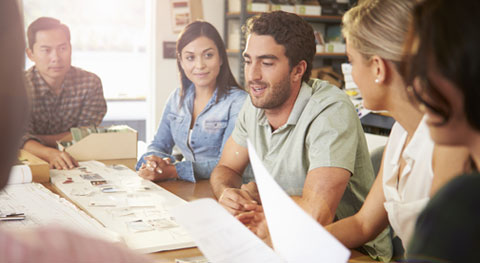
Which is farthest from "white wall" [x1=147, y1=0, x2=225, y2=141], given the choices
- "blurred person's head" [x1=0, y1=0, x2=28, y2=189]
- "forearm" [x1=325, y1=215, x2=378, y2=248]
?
"blurred person's head" [x1=0, y1=0, x2=28, y2=189]

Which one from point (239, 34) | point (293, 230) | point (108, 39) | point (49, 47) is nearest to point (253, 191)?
point (293, 230)

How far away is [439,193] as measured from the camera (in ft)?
1.85

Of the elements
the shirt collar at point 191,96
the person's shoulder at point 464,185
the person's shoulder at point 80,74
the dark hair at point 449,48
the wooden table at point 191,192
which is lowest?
the wooden table at point 191,192

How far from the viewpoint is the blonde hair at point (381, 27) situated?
1.28 m

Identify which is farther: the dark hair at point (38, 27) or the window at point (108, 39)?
the window at point (108, 39)

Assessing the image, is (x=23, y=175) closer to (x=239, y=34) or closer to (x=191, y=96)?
(x=191, y=96)

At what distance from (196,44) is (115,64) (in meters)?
4.52

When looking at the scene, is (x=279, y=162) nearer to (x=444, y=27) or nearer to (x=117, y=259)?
(x=444, y=27)

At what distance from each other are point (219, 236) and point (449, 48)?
0.70m

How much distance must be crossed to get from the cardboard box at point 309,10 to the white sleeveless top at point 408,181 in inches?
150

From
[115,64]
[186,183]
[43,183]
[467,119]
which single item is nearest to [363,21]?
[467,119]

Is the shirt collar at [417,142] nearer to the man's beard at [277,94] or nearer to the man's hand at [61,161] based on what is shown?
the man's beard at [277,94]

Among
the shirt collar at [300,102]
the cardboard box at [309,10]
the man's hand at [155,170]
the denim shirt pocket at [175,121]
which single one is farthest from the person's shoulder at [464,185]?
the cardboard box at [309,10]

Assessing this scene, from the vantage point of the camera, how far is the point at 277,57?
1.94 m
